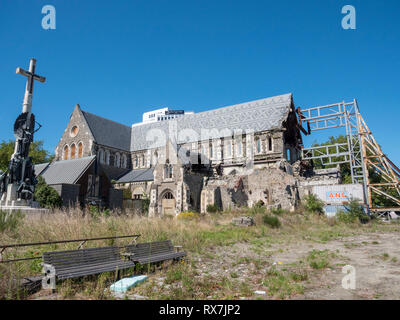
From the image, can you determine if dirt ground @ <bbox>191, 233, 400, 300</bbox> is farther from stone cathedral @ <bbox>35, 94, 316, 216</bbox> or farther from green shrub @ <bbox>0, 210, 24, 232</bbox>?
stone cathedral @ <bbox>35, 94, 316, 216</bbox>

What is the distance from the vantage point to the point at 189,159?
109 feet

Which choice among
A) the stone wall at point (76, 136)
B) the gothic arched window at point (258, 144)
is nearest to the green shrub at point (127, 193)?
the stone wall at point (76, 136)

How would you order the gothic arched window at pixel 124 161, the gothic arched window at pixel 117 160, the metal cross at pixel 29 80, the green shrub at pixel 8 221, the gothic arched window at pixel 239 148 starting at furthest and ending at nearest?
the gothic arched window at pixel 124 161 → the gothic arched window at pixel 117 160 → the gothic arched window at pixel 239 148 → the metal cross at pixel 29 80 → the green shrub at pixel 8 221

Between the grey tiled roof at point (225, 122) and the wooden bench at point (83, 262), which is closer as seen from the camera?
the wooden bench at point (83, 262)

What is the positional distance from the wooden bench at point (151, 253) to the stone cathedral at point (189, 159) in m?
16.6

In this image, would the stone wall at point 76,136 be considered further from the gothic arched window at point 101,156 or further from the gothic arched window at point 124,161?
the gothic arched window at point 124,161

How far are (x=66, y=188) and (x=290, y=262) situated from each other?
1935 centimetres

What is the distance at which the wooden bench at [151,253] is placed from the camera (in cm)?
690

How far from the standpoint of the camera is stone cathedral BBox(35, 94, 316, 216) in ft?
86.3

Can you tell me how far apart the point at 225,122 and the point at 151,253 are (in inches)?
1263

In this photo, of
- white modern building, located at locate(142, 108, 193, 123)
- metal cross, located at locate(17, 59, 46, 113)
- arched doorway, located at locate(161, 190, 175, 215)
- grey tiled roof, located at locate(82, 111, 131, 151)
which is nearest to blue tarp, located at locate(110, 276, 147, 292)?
metal cross, located at locate(17, 59, 46, 113)

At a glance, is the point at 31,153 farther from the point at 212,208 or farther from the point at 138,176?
the point at 212,208

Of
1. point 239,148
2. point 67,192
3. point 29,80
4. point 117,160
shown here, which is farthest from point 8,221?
point 117,160
